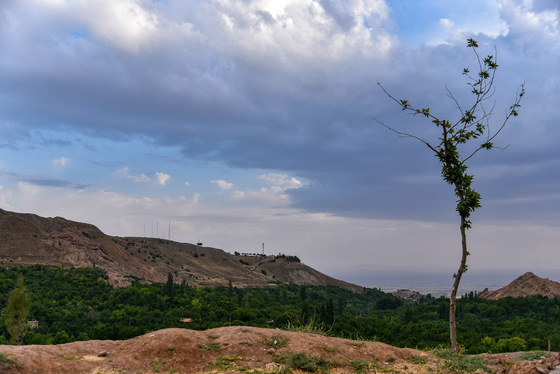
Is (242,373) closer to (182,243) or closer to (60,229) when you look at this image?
(60,229)

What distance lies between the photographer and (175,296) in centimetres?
8238

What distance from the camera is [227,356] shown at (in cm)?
1598

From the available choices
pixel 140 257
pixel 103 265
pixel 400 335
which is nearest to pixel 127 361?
pixel 400 335

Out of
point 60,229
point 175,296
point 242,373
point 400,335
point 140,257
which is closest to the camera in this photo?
point 242,373

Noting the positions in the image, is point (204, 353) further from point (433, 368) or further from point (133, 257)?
point (133, 257)

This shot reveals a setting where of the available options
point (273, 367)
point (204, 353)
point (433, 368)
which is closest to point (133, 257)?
point (204, 353)

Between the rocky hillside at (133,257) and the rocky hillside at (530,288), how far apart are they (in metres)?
60.8

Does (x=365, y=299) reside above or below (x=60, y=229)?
below

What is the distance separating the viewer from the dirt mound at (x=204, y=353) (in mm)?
14539

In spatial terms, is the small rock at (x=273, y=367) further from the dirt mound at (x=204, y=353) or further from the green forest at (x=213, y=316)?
the green forest at (x=213, y=316)

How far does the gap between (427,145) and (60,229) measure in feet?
365

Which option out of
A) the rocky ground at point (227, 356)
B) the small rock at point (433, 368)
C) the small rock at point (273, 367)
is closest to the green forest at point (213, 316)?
the rocky ground at point (227, 356)

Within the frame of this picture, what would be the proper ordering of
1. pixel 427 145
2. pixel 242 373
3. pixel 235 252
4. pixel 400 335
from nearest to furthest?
pixel 242 373 < pixel 427 145 < pixel 400 335 < pixel 235 252

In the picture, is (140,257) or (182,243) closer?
(140,257)
